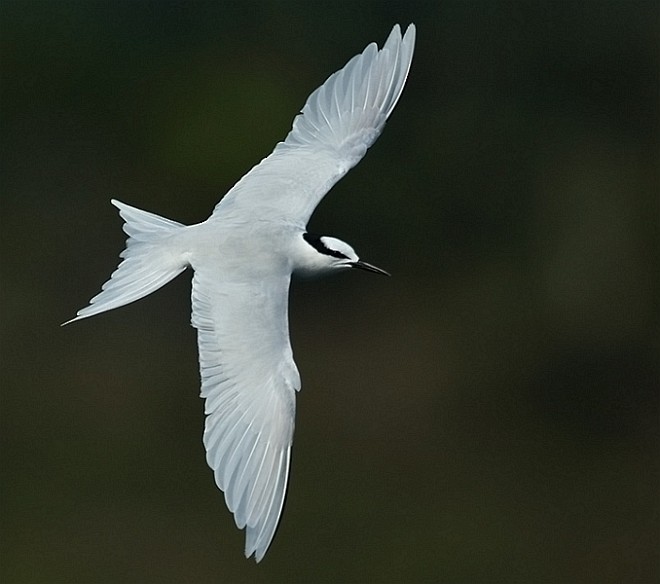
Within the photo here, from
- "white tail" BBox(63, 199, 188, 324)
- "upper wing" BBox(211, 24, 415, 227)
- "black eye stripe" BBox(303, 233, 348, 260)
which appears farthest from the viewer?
"upper wing" BBox(211, 24, 415, 227)

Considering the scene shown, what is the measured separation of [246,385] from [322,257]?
0.77ft

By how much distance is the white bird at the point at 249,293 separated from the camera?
151 cm

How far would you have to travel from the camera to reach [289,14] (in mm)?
4551

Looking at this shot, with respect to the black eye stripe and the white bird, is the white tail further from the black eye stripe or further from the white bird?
the black eye stripe

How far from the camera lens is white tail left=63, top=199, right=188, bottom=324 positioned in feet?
5.28

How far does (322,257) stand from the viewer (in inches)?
67.5

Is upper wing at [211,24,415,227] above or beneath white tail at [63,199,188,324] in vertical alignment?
above

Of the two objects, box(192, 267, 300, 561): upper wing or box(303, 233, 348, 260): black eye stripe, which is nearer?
box(192, 267, 300, 561): upper wing

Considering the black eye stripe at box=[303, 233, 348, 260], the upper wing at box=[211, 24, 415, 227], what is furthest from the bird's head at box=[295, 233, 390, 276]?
the upper wing at box=[211, 24, 415, 227]

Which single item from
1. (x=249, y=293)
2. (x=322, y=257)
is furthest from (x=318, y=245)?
(x=249, y=293)

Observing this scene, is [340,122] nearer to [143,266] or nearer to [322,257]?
[322,257]

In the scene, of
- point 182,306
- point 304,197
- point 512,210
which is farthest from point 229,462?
point 512,210

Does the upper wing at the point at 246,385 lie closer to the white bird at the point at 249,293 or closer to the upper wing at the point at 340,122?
the white bird at the point at 249,293

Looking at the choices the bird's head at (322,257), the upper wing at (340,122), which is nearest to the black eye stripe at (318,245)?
the bird's head at (322,257)
